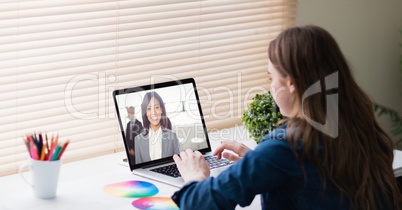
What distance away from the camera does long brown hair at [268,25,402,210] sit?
5.38 ft

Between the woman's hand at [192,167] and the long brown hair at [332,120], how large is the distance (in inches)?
12.2

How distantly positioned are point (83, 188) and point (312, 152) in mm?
746

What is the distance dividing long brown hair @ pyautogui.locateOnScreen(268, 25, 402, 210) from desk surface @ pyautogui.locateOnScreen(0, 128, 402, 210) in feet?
1.20

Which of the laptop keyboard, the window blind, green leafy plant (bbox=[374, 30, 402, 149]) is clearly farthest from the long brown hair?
green leafy plant (bbox=[374, 30, 402, 149])

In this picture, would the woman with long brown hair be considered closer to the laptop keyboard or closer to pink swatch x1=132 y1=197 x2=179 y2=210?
pink swatch x1=132 y1=197 x2=179 y2=210

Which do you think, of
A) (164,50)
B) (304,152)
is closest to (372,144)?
(304,152)

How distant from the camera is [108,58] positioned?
95.3 inches

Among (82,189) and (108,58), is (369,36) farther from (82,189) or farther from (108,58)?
(82,189)

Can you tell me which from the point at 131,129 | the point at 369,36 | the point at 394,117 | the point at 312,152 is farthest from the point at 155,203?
the point at 394,117

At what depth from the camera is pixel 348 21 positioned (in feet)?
10.4

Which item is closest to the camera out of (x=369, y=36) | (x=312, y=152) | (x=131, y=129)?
(x=312, y=152)

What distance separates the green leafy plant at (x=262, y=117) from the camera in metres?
2.35

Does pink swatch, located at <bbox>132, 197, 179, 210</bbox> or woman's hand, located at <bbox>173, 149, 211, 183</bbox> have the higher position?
woman's hand, located at <bbox>173, 149, 211, 183</bbox>

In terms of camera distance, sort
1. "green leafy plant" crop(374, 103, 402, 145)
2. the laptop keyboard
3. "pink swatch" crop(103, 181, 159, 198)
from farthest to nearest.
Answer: "green leafy plant" crop(374, 103, 402, 145) → the laptop keyboard → "pink swatch" crop(103, 181, 159, 198)
